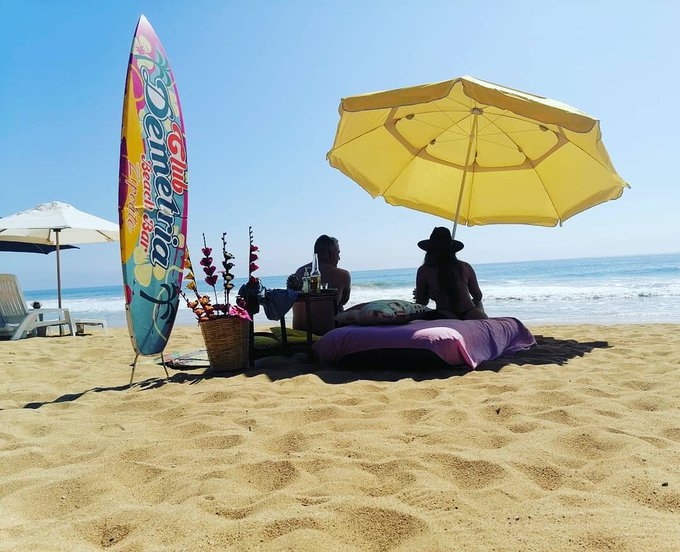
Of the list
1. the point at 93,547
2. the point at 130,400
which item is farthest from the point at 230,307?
the point at 93,547

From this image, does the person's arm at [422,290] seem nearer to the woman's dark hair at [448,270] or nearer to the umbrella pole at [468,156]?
the woman's dark hair at [448,270]

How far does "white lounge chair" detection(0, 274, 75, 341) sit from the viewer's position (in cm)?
822

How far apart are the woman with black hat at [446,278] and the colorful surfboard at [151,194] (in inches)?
92.4

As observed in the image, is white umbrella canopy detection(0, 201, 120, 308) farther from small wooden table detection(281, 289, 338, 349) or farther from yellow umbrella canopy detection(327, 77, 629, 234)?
small wooden table detection(281, 289, 338, 349)

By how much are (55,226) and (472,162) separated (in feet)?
21.0

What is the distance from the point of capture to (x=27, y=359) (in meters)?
5.41

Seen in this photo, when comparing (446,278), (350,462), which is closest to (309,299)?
(446,278)

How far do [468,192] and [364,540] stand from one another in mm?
5732

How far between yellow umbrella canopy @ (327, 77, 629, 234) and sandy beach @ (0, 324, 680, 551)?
2.61m

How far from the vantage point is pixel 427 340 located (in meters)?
4.07

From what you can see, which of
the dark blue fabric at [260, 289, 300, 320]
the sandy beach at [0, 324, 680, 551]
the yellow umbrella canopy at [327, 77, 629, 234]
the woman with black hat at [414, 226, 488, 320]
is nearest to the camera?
the sandy beach at [0, 324, 680, 551]

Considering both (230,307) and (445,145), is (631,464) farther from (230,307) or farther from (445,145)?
(445,145)

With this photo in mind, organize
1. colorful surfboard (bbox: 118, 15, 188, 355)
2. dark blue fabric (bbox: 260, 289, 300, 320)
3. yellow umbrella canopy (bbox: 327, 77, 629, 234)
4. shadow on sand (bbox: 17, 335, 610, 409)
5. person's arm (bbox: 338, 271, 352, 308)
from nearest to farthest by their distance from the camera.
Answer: shadow on sand (bbox: 17, 335, 610, 409) → colorful surfboard (bbox: 118, 15, 188, 355) → dark blue fabric (bbox: 260, 289, 300, 320) → person's arm (bbox: 338, 271, 352, 308) → yellow umbrella canopy (bbox: 327, 77, 629, 234)

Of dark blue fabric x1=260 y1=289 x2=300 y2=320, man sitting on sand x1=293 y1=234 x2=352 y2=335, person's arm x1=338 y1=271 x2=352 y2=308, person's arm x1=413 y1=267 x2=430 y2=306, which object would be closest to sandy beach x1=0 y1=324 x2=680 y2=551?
dark blue fabric x1=260 y1=289 x2=300 y2=320
